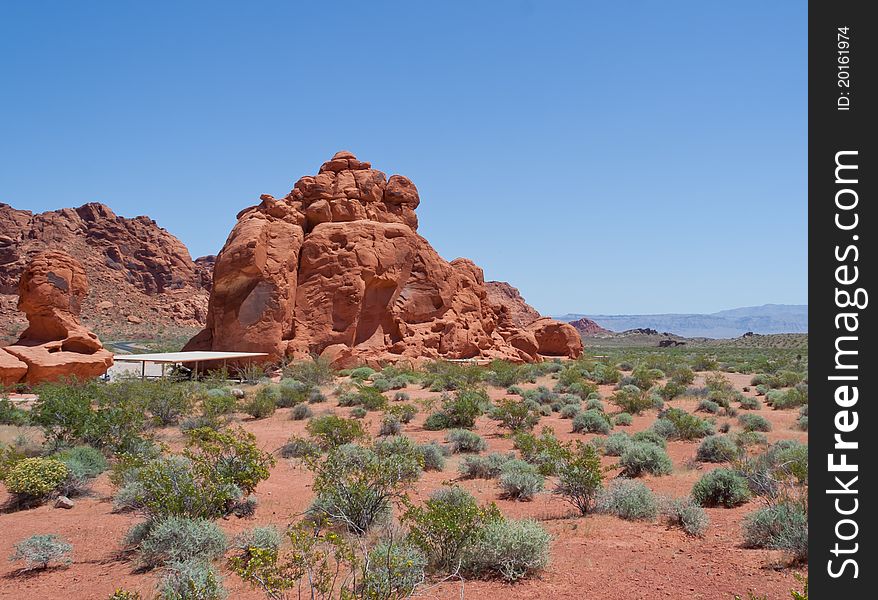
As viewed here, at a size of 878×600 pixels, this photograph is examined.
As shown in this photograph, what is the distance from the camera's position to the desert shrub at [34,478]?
7699 mm

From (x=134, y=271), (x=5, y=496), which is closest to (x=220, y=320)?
(x=5, y=496)

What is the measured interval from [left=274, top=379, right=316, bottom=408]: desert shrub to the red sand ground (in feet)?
24.7

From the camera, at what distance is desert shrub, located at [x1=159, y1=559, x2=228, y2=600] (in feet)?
14.0

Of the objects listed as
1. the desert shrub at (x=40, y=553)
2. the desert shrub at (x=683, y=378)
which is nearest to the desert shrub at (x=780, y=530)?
the desert shrub at (x=40, y=553)

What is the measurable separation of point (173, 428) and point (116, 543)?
7.41 m

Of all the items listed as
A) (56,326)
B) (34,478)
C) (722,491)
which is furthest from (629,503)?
(56,326)

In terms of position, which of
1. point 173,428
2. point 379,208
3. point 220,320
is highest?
point 379,208

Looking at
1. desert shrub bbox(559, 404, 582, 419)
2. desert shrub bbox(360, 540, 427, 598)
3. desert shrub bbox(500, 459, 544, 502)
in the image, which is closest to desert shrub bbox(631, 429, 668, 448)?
desert shrub bbox(559, 404, 582, 419)

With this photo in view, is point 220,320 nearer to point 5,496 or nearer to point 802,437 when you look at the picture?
point 5,496

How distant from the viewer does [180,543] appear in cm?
574

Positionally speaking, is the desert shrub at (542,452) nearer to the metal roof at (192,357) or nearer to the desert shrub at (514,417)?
the desert shrub at (514,417)

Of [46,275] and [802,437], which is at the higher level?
[46,275]

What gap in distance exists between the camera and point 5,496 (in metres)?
A: 8.21

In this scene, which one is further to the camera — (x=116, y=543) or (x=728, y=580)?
(x=116, y=543)
